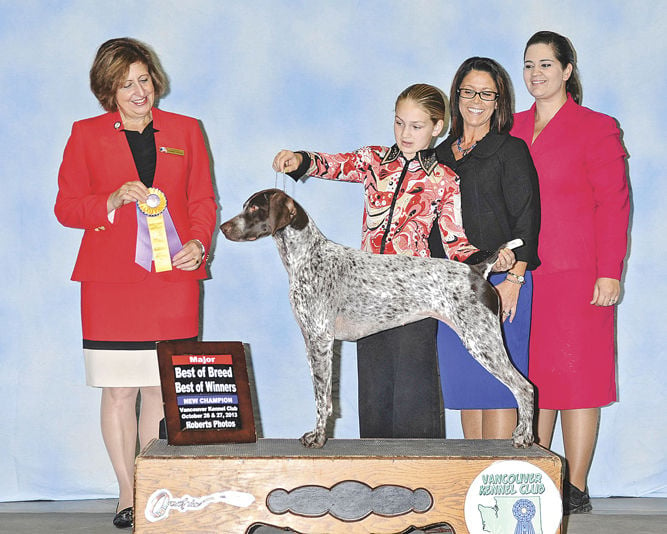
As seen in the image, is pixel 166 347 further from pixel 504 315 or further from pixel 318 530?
pixel 504 315

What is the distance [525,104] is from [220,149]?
1.61 meters

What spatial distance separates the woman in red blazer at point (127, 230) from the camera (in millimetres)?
2996

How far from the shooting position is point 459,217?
285 cm

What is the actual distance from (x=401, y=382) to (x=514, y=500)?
577 mm

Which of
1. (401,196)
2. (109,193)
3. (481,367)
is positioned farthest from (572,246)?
(109,193)

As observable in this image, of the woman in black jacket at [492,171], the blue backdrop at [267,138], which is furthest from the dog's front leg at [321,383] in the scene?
the blue backdrop at [267,138]

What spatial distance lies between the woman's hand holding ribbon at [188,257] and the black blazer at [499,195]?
1060mm

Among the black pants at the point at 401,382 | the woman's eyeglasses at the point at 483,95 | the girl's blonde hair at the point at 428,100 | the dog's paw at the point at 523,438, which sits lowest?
the dog's paw at the point at 523,438

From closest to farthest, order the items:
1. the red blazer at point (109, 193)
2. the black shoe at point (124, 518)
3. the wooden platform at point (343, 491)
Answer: the wooden platform at point (343, 491)
the red blazer at point (109, 193)
the black shoe at point (124, 518)

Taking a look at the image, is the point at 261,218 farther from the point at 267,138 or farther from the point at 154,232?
the point at 267,138

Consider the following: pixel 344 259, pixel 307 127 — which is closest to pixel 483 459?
pixel 344 259

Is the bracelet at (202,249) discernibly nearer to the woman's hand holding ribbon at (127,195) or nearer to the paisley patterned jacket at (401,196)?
the woman's hand holding ribbon at (127,195)

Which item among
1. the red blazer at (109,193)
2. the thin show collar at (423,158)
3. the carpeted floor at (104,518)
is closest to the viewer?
the thin show collar at (423,158)

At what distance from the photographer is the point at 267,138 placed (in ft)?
12.8
